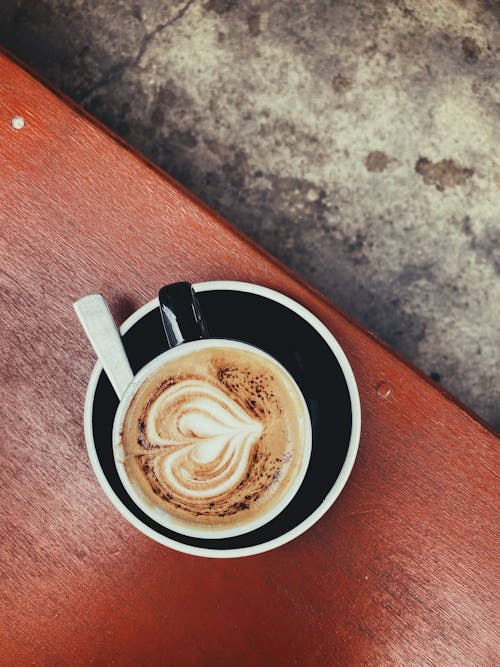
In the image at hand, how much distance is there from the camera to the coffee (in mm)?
725

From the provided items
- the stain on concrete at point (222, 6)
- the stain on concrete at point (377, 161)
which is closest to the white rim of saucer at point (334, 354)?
the stain on concrete at point (377, 161)

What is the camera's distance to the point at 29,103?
83 cm

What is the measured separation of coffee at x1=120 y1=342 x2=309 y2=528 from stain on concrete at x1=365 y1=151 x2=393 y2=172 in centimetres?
80

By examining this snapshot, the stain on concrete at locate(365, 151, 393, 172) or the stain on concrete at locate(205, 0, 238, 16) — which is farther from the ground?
the stain on concrete at locate(205, 0, 238, 16)

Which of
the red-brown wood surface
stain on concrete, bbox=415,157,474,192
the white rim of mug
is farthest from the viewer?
stain on concrete, bbox=415,157,474,192

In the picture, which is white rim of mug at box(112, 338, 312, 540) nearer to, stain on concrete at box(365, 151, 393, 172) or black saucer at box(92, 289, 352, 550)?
black saucer at box(92, 289, 352, 550)

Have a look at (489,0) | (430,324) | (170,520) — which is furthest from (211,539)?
(489,0)

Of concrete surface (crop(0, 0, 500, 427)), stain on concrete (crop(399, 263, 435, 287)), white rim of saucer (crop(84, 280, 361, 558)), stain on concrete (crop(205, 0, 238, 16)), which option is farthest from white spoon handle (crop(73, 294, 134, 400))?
stain on concrete (crop(205, 0, 238, 16))

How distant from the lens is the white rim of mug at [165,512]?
713mm

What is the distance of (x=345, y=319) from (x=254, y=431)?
0.70ft

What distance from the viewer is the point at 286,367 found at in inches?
30.7

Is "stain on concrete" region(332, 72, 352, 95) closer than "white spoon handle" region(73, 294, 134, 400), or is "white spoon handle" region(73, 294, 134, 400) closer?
"white spoon handle" region(73, 294, 134, 400)

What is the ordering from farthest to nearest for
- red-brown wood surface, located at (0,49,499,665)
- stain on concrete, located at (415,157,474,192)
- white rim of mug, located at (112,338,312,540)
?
1. stain on concrete, located at (415,157,474,192)
2. red-brown wood surface, located at (0,49,499,665)
3. white rim of mug, located at (112,338,312,540)

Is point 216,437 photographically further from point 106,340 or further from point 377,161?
point 377,161
